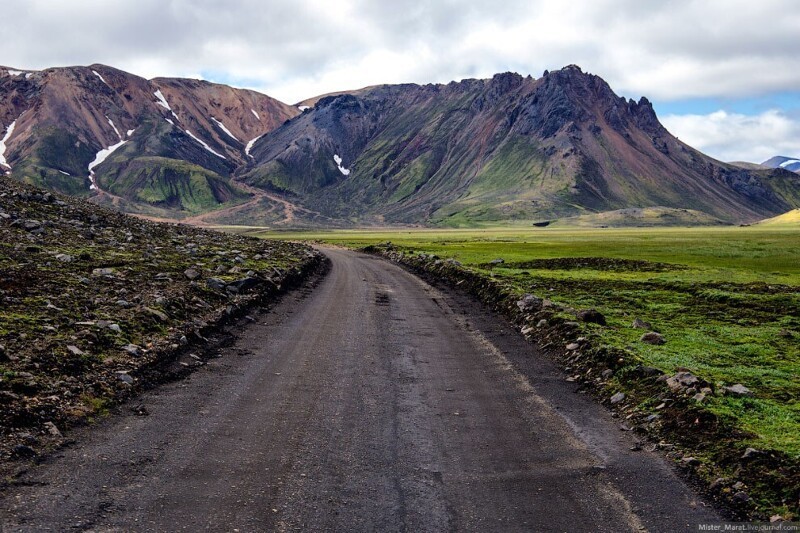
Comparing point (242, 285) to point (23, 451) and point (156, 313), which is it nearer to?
point (156, 313)

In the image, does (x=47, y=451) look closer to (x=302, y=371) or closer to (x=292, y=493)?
(x=292, y=493)

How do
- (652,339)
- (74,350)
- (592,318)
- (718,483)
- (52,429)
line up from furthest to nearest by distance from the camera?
1. (592,318)
2. (652,339)
3. (74,350)
4. (52,429)
5. (718,483)

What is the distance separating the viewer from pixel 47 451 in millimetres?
9688

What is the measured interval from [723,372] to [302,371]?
11.8 metres

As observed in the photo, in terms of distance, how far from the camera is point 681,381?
1414cm

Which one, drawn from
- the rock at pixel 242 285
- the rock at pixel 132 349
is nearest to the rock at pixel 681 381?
the rock at pixel 132 349

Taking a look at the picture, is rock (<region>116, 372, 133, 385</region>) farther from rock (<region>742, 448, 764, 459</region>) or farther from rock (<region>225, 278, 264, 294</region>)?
rock (<region>225, 278, 264, 294</region>)

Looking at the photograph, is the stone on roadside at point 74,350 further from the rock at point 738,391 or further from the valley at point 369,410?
the rock at point 738,391

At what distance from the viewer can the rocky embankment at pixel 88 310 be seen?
11531mm

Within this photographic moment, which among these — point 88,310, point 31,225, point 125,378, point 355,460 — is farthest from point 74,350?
point 31,225

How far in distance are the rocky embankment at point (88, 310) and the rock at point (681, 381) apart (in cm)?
1266

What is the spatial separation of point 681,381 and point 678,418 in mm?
1999

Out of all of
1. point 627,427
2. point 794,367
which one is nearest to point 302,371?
point 627,427

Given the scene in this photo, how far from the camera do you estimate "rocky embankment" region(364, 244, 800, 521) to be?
928 centimetres
